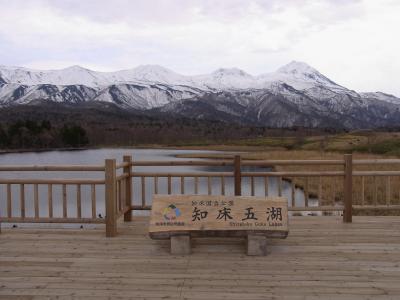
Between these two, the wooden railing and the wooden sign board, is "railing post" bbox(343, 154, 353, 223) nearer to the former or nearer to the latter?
the wooden railing

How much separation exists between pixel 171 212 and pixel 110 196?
1.25m

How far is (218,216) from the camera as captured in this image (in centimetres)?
580

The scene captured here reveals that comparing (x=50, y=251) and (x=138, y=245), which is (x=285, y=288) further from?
(x=50, y=251)

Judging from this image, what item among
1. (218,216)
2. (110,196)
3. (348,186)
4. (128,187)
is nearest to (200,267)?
(218,216)

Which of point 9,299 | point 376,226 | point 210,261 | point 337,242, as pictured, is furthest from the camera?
point 376,226

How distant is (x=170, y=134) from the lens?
11238cm

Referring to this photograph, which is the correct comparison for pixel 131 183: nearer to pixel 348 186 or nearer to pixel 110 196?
pixel 110 196

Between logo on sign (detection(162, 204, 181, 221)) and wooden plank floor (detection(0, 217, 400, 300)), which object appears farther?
logo on sign (detection(162, 204, 181, 221))

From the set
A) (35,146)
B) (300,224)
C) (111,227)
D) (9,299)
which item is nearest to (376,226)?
(300,224)

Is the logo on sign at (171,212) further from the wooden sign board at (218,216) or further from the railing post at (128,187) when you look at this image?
the railing post at (128,187)

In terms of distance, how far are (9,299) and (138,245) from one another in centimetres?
219

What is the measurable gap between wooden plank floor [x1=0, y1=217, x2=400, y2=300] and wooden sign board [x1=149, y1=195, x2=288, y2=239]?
310 mm

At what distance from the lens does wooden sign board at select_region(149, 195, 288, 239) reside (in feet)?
18.6

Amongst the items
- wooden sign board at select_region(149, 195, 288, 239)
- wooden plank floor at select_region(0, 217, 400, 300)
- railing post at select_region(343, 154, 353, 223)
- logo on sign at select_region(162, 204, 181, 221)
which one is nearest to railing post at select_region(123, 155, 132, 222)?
wooden plank floor at select_region(0, 217, 400, 300)
